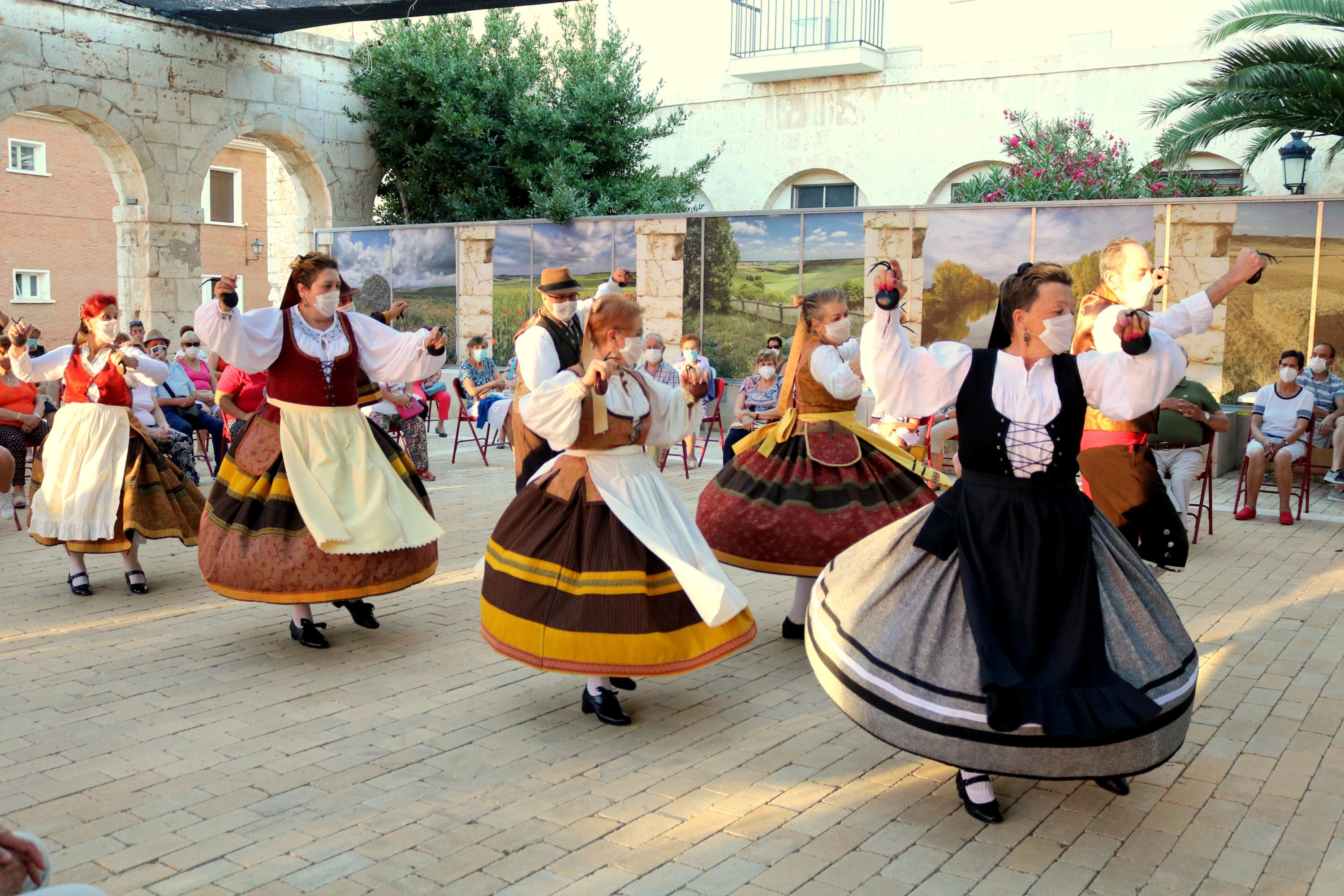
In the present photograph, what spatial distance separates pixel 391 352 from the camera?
5.75 metres

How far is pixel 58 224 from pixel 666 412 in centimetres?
2681

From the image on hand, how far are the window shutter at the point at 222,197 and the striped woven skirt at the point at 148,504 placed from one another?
24.4 meters

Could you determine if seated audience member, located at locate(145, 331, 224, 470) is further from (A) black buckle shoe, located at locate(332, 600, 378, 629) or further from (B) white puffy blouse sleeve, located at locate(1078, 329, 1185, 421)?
(B) white puffy blouse sleeve, located at locate(1078, 329, 1185, 421)

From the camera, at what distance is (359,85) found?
715 inches

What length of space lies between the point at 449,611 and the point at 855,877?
11.7 ft

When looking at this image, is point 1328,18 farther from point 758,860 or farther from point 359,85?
point 359,85

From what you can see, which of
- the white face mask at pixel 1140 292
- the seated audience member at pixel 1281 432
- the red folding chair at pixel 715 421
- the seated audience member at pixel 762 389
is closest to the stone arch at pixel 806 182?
the red folding chair at pixel 715 421

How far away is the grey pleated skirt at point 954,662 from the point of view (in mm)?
3422

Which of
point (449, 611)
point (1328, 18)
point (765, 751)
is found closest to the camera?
point (765, 751)

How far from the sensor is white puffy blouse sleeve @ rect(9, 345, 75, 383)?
6.87 m

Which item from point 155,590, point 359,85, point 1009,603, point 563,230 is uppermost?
point 359,85

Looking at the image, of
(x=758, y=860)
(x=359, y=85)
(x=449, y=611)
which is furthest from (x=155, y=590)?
(x=359, y=85)

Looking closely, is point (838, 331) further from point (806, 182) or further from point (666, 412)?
point (806, 182)

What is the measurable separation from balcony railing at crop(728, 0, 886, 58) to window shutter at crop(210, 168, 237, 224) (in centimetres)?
1466
